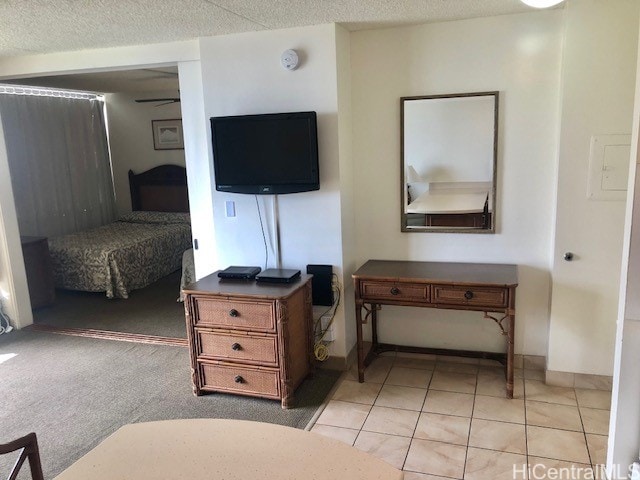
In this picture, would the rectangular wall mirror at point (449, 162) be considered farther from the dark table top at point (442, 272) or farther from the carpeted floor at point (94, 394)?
the carpeted floor at point (94, 394)

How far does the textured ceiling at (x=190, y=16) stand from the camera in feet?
8.63

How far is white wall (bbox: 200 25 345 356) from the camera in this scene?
320 cm

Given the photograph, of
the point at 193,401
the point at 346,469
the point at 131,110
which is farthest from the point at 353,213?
the point at 131,110

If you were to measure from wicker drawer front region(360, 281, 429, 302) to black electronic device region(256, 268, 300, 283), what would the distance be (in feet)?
1.45

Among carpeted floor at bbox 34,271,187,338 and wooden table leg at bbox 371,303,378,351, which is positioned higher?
wooden table leg at bbox 371,303,378,351

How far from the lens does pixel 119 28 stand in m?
3.10

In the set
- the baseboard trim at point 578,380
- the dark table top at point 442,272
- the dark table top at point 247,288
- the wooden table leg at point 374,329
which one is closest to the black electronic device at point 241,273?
the dark table top at point 247,288

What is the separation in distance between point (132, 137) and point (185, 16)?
466 cm

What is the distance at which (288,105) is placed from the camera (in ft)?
10.8

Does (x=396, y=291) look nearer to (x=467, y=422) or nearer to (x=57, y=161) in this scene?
(x=467, y=422)

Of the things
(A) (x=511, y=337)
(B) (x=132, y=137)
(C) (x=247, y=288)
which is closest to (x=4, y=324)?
(C) (x=247, y=288)

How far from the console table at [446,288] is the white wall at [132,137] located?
4499mm

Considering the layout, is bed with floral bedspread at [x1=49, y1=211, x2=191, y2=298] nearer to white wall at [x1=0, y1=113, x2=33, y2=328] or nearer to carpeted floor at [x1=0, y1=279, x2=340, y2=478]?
white wall at [x1=0, y1=113, x2=33, y2=328]

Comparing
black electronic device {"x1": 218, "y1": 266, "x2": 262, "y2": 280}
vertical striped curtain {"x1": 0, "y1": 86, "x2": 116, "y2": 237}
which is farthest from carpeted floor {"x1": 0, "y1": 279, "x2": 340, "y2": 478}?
vertical striped curtain {"x1": 0, "y1": 86, "x2": 116, "y2": 237}
